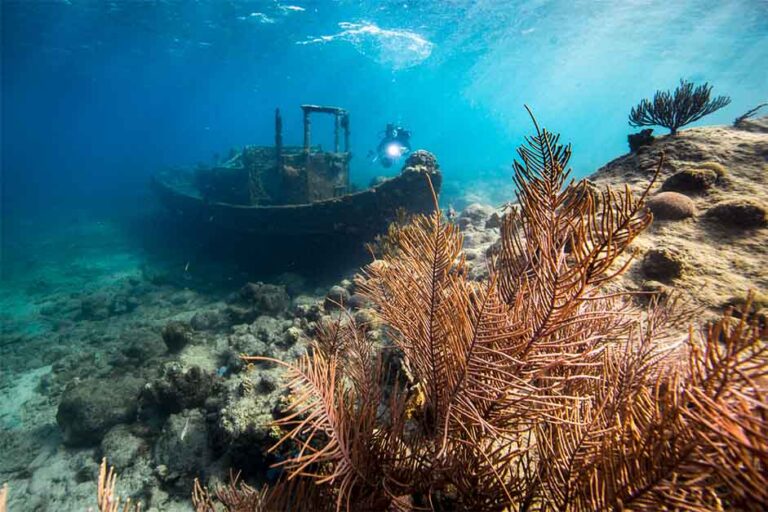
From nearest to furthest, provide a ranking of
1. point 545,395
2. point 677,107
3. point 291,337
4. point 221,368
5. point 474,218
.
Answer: point 545,395, point 291,337, point 221,368, point 677,107, point 474,218

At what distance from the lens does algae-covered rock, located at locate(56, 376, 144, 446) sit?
530cm

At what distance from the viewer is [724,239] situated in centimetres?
418

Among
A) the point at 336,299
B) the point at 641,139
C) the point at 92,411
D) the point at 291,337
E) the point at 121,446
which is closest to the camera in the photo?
the point at 121,446

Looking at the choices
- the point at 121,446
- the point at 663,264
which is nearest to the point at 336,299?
the point at 121,446

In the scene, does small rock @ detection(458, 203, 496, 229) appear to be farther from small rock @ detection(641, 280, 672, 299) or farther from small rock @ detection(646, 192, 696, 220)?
small rock @ detection(641, 280, 672, 299)

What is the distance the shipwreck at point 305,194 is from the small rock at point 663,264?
424cm

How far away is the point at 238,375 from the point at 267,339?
1.58 meters

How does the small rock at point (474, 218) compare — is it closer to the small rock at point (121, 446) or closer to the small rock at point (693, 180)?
the small rock at point (693, 180)

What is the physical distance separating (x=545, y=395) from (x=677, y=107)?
8.46 m

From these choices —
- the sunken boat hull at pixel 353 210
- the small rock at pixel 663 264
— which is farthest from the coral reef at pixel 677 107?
the sunken boat hull at pixel 353 210

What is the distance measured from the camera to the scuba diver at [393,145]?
16.3 meters

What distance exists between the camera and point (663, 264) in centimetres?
390

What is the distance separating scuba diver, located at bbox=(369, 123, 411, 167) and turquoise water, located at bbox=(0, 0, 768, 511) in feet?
10.5

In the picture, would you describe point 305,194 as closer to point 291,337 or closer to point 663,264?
point 291,337
